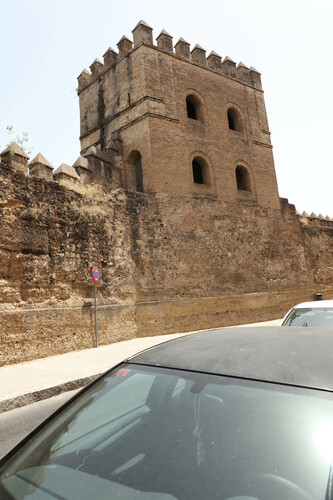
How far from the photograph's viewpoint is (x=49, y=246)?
820 cm

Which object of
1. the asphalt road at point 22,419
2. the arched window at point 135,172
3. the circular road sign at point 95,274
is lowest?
the asphalt road at point 22,419

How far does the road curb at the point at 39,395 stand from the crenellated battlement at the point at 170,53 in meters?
12.2

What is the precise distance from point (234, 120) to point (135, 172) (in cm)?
604

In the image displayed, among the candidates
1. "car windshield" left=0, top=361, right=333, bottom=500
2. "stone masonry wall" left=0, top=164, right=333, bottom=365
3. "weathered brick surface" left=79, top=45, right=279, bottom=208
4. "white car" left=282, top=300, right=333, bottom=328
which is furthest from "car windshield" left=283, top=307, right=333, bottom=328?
"weathered brick surface" left=79, top=45, right=279, bottom=208

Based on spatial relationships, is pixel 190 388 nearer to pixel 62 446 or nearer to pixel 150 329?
pixel 62 446

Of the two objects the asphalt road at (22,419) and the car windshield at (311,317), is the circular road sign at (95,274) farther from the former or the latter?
the car windshield at (311,317)

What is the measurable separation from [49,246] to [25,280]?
1.04 meters

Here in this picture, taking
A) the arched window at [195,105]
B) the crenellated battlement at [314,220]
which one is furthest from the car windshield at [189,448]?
the crenellated battlement at [314,220]

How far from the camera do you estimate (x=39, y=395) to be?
472 cm

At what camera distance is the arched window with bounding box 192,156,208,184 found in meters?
13.5

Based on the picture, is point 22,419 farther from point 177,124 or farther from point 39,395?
point 177,124

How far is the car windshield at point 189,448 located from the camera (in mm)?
972

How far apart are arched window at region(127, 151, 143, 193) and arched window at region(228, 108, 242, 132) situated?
17.9 feet

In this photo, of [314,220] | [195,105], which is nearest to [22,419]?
[195,105]
